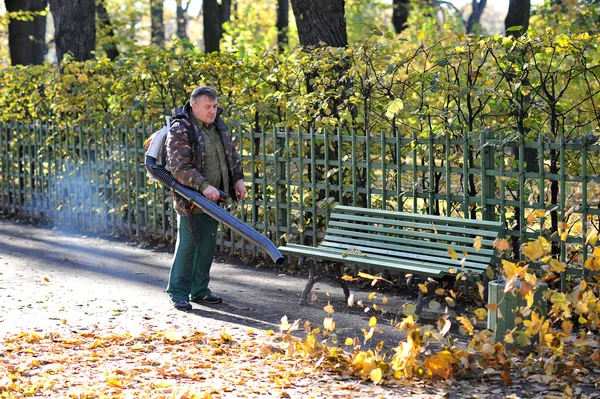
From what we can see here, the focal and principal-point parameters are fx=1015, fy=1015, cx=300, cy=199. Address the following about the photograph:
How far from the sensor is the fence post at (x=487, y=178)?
26.0 feet

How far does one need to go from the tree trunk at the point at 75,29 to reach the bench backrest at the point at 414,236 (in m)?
7.30

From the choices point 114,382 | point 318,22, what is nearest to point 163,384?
point 114,382

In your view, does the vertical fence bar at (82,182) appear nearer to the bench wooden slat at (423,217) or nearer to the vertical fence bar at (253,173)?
the vertical fence bar at (253,173)

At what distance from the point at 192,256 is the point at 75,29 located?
7.83m

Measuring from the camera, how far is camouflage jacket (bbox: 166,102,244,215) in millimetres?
7898

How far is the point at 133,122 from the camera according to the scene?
39.6ft

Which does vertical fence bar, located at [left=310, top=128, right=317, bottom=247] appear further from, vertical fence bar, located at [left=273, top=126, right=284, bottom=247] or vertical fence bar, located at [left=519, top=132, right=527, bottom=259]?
vertical fence bar, located at [left=519, top=132, right=527, bottom=259]

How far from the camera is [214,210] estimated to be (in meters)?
7.72

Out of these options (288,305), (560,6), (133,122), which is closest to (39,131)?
(133,122)

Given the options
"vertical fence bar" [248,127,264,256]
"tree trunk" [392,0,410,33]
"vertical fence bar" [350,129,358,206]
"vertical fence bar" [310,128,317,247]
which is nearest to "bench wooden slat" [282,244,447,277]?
"vertical fence bar" [350,129,358,206]

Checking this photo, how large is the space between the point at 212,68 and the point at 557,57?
413 centimetres

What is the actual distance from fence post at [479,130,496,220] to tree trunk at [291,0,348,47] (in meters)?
3.10

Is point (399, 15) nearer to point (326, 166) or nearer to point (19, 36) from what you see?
point (19, 36)

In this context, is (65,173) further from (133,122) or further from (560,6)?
(560,6)
